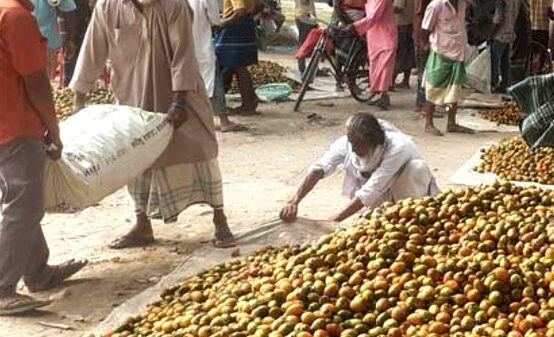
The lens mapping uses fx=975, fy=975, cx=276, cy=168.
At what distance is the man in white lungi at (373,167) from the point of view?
205 inches

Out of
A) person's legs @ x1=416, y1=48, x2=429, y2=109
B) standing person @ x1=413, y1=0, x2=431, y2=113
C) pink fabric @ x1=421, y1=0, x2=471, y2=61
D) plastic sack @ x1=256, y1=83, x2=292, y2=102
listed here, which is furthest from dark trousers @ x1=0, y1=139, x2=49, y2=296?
plastic sack @ x1=256, y1=83, x2=292, y2=102

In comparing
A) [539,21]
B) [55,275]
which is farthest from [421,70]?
[55,275]

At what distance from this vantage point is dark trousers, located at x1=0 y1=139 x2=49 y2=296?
5004 mm

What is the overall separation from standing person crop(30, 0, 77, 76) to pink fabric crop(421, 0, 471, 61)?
A: 3.96 m

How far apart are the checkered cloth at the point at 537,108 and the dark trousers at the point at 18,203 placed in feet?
7.98

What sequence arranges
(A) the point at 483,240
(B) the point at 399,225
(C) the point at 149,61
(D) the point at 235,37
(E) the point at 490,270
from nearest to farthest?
1. (E) the point at 490,270
2. (A) the point at 483,240
3. (B) the point at 399,225
4. (C) the point at 149,61
5. (D) the point at 235,37

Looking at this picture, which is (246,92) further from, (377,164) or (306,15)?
(377,164)

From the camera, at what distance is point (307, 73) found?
11.0 meters

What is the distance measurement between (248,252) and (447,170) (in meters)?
3.23

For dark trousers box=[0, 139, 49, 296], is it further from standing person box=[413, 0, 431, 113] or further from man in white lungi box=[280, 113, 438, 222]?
standing person box=[413, 0, 431, 113]

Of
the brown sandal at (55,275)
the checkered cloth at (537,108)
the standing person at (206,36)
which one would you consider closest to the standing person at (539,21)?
the standing person at (206,36)

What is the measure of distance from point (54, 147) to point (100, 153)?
0.27 meters

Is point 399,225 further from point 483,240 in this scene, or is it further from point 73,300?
point 73,300

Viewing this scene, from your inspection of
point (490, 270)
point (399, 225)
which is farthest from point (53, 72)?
point (490, 270)
